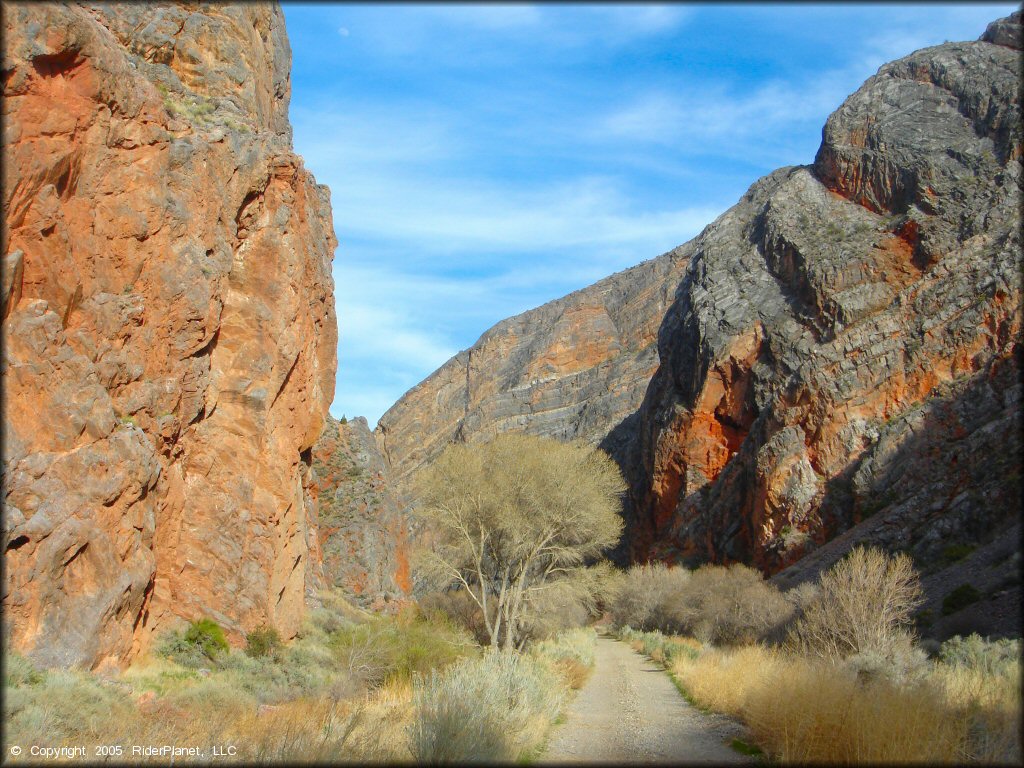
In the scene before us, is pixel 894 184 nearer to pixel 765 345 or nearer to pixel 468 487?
pixel 765 345

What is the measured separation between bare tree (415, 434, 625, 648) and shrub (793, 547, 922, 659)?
10.5 meters

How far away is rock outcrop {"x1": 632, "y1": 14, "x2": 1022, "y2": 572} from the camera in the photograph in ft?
132

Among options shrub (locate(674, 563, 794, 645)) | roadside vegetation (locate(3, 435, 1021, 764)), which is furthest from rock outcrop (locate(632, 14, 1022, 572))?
roadside vegetation (locate(3, 435, 1021, 764))

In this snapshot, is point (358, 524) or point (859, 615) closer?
point (859, 615)

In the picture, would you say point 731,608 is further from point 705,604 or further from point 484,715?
point 484,715

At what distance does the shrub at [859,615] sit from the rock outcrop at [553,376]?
80002 millimetres

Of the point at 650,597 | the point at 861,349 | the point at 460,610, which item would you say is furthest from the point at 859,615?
the point at 861,349

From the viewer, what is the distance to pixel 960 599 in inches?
890

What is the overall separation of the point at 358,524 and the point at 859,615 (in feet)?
79.6

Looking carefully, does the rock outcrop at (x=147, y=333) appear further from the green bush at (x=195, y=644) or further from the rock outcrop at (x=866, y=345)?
the rock outcrop at (x=866, y=345)

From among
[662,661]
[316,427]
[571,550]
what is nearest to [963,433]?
[662,661]

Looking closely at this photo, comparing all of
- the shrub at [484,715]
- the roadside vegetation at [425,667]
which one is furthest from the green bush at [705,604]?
the shrub at [484,715]

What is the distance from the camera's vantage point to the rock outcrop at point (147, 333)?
14.6 metres

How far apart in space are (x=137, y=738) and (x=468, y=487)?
19.2 m
